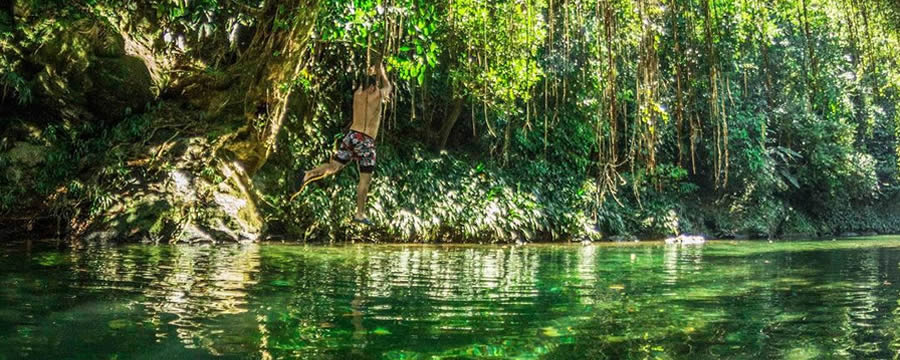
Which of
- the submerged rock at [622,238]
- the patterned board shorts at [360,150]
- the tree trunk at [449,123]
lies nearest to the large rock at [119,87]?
the patterned board shorts at [360,150]

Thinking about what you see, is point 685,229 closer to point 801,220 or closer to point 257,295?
point 801,220

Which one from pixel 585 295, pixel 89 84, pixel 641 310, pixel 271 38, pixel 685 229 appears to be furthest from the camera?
pixel 685 229

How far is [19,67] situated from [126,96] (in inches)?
51.1

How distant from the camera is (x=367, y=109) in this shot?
23.4 ft

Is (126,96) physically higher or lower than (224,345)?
higher

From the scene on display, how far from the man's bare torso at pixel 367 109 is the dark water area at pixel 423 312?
1709 mm

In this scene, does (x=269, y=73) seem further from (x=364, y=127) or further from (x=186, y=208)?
(x=364, y=127)

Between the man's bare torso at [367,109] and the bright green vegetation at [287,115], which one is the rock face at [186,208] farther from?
the man's bare torso at [367,109]

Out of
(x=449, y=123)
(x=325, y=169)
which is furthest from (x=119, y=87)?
(x=449, y=123)

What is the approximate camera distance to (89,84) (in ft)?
32.3

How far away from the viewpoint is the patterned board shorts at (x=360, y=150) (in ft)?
24.0

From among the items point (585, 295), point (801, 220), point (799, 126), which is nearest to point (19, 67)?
point (585, 295)

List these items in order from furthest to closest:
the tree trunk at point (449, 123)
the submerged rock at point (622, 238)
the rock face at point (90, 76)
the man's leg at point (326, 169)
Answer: the submerged rock at point (622, 238), the tree trunk at point (449, 123), the rock face at point (90, 76), the man's leg at point (326, 169)

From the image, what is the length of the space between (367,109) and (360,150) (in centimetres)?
43
